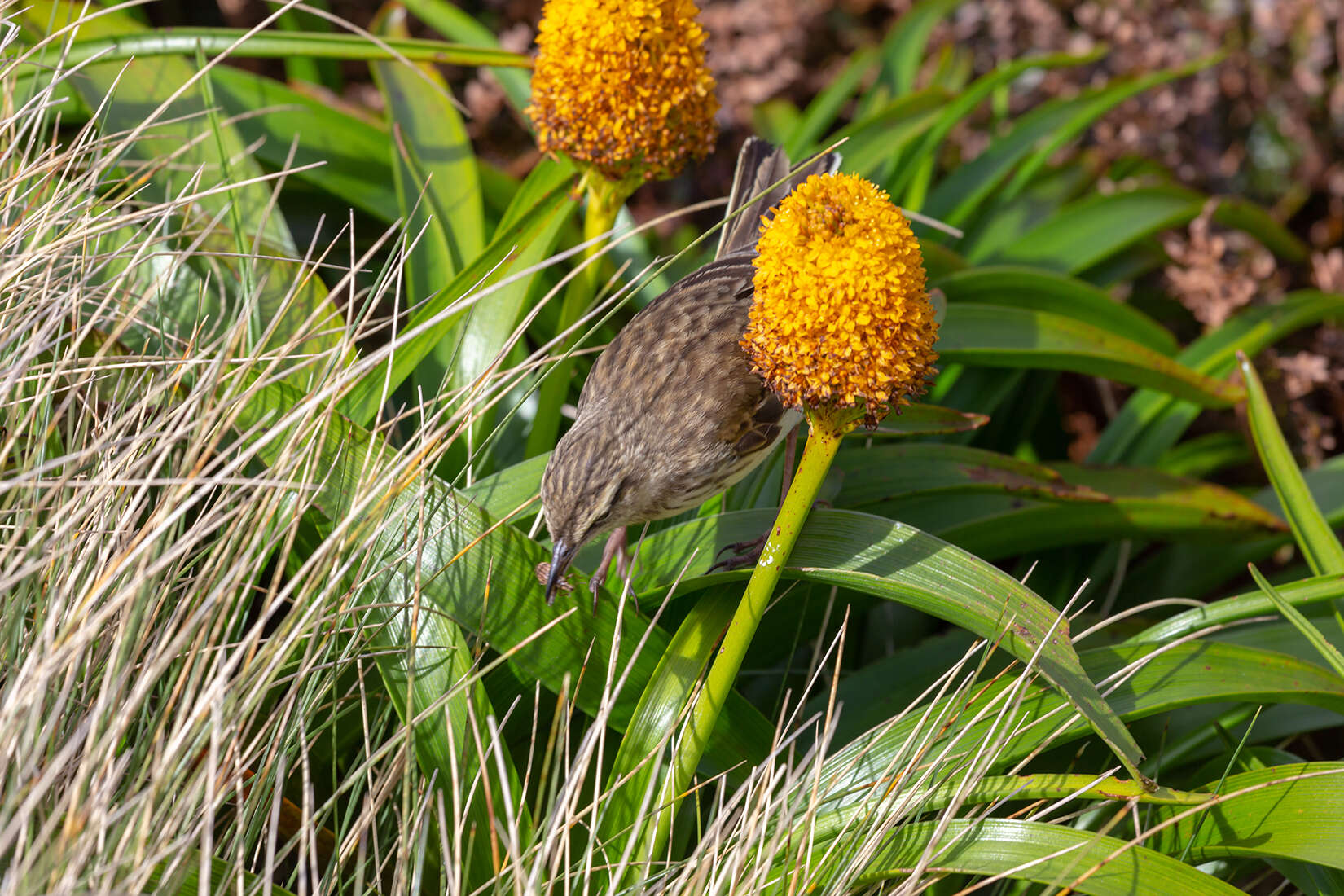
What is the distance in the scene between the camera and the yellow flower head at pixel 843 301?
141 cm

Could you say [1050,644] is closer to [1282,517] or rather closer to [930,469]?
[930,469]

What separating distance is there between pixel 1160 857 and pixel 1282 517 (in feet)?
5.52

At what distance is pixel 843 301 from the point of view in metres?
1.41

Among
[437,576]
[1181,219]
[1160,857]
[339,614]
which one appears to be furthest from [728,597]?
[1181,219]

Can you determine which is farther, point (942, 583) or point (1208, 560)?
point (1208, 560)

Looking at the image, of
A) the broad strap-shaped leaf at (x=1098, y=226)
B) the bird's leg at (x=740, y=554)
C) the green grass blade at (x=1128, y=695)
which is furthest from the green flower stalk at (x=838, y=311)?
the broad strap-shaped leaf at (x=1098, y=226)

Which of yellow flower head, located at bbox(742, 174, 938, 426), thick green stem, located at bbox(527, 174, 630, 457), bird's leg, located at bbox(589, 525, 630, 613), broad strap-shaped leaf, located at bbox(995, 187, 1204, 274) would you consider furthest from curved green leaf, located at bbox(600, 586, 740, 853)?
broad strap-shaped leaf, located at bbox(995, 187, 1204, 274)

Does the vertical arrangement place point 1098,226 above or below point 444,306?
below

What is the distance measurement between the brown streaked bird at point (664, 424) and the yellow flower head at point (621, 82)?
0.82ft

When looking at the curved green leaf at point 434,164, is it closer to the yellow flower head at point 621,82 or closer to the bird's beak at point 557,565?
the yellow flower head at point 621,82

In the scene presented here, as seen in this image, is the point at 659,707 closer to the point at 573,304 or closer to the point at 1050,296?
the point at 573,304

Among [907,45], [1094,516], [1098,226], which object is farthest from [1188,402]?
[907,45]

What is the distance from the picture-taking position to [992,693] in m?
1.95

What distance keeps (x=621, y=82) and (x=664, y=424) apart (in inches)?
25.9
